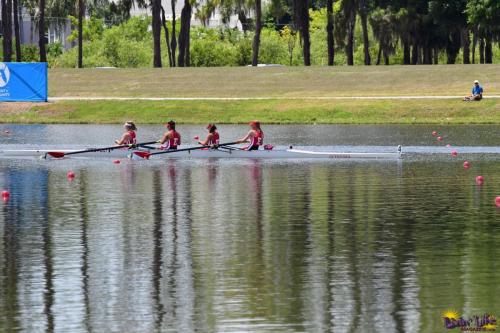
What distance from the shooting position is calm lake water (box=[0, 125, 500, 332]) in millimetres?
16062

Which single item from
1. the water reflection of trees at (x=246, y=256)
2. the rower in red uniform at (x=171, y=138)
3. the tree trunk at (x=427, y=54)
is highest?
the tree trunk at (x=427, y=54)

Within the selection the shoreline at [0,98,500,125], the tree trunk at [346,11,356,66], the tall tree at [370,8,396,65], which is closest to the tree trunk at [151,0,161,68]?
the tree trunk at [346,11,356,66]

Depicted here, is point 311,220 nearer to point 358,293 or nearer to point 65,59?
point 358,293

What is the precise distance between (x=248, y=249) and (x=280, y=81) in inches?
2362

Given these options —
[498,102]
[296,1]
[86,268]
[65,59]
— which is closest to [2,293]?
[86,268]

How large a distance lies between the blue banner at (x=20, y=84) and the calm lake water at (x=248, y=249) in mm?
35172

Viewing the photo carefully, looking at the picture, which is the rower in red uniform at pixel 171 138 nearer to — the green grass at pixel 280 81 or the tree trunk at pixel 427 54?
the green grass at pixel 280 81

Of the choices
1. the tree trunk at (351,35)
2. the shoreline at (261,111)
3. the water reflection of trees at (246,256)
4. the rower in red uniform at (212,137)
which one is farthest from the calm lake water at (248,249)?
the tree trunk at (351,35)

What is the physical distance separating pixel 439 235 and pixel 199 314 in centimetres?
815

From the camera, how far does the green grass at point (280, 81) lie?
75.4 m

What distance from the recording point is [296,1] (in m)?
95.0

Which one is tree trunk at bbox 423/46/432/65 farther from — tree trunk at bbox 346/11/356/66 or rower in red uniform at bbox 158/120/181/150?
rower in red uniform at bbox 158/120/181/150

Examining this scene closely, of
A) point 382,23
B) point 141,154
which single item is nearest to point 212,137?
point 141,154

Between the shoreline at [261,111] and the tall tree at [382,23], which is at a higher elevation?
the tall tree at [382,23]
